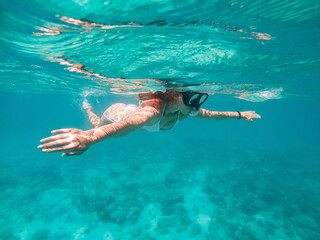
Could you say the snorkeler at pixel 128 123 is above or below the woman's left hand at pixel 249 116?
above

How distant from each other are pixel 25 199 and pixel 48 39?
13.9 m

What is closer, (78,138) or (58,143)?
(58,143)

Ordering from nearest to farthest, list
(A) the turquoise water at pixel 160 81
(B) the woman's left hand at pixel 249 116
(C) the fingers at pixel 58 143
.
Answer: (C) the fingers at pixel 58 143 < (A) the turquoise water at pixel 160 81 < (B) the woman's left hand at pixel 249 116

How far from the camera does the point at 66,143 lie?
2107mm

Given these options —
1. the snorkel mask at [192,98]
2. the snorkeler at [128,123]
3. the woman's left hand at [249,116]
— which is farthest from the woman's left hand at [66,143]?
the woman's left hand at [249,116]

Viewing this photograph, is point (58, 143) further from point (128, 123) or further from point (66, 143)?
point (128, 123)

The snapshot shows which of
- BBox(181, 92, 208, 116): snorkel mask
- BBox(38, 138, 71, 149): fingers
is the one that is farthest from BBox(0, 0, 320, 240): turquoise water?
BBox(38, 138, 71, 149): fingers

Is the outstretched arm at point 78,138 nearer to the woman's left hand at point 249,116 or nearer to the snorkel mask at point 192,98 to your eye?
the snorkel mask at point 192,98

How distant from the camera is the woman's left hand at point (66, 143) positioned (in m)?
2.08

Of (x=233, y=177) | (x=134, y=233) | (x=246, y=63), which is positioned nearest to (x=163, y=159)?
(x=233, y=177)

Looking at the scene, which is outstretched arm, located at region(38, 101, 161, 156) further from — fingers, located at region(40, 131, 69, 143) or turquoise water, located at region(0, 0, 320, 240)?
turquoise water, located at region(0, 0, 320, 240)

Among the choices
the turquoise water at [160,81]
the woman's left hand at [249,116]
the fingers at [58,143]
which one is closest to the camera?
the fingers at [58,143]

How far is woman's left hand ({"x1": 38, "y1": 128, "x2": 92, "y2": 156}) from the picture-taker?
6.81ft

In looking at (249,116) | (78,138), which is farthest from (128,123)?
(249,116)
